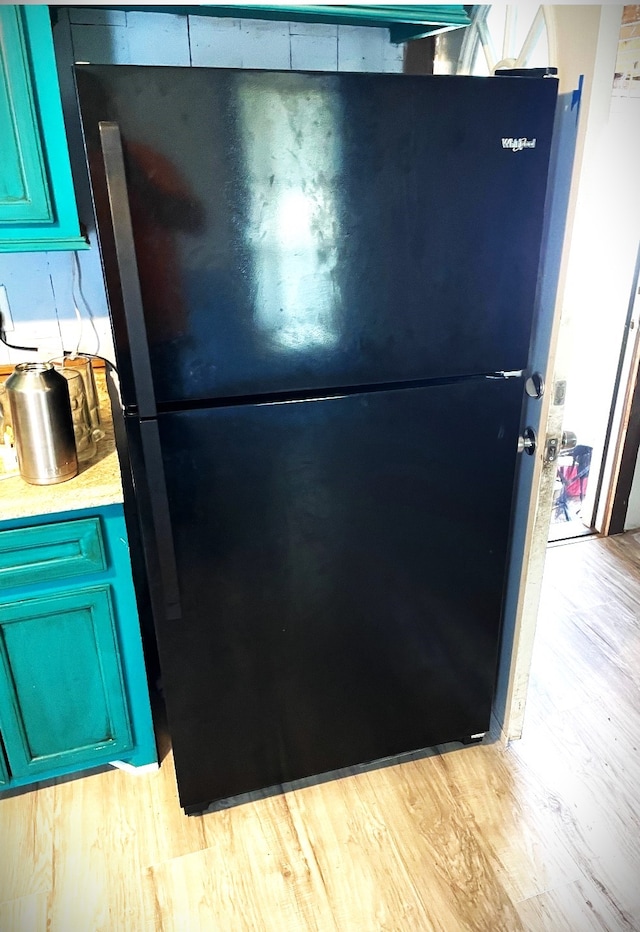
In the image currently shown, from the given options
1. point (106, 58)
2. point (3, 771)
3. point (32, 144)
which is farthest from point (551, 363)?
point (3, 771)

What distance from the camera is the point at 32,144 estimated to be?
1.43m

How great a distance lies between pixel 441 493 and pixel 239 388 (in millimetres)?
534

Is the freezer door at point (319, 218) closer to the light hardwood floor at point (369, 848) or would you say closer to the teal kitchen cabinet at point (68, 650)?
the teal kitchen cabinet at point (68, 650)

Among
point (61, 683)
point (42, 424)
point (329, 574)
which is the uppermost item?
point (42, 424)

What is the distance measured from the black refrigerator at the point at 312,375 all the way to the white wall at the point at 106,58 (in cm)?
79

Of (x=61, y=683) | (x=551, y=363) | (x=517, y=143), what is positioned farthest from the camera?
(x=61, y=683)

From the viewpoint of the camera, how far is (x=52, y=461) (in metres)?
1.44

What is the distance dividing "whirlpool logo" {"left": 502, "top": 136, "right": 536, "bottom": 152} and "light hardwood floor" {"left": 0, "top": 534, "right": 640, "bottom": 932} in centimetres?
158

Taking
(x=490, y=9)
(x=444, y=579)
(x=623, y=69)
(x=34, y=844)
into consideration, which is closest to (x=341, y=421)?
(x=444, y=579)

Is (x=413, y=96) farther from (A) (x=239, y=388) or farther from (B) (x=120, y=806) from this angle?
(B) (x=120, y=806)

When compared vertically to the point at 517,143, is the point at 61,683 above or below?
below

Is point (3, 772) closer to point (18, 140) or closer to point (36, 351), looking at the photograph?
point (36, 351)

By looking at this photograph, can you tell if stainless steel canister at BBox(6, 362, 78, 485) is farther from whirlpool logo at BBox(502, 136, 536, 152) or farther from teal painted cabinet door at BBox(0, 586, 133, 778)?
whirlpool logo at BBox(502, 136, 536, 152)

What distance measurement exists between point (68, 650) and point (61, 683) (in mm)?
96
